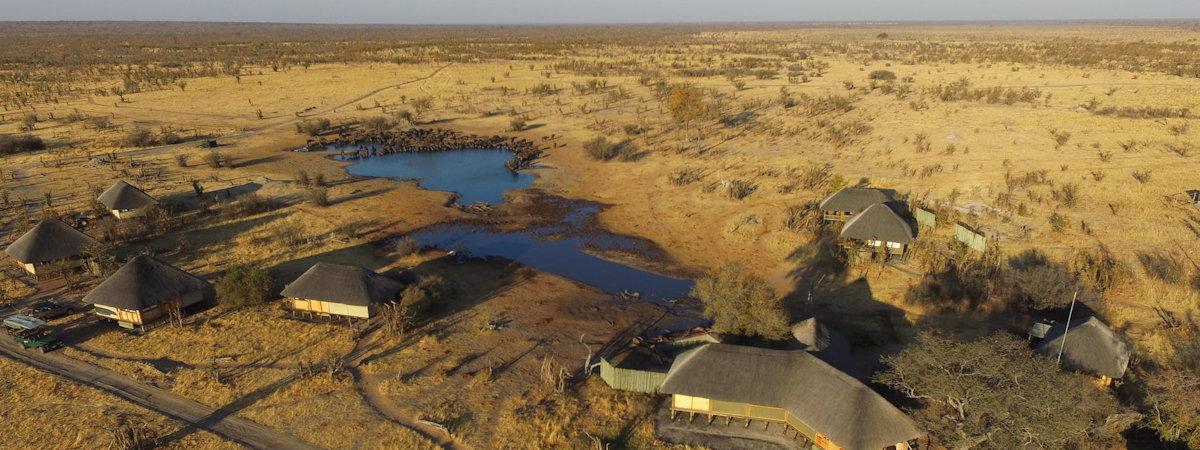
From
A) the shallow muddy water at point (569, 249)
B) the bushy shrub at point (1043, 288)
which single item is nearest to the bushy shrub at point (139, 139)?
the shallow muddy water at point (569, 249)

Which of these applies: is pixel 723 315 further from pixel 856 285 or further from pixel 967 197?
pixel 967 197

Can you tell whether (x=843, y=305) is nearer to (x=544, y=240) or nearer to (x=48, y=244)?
(x=544, y=240)

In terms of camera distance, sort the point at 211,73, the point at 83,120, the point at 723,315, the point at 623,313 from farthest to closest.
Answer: the point at 211,73 → the point at 83,120 → the point at 623,313 → the point at 723,315

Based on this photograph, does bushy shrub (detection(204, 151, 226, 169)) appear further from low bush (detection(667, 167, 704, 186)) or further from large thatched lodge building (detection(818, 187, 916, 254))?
large thatched lodge building (detection(818, 187, 916, 254))

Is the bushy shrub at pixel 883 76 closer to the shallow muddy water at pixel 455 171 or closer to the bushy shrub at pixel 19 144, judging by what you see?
the shallow muddy water at pixel 455 171

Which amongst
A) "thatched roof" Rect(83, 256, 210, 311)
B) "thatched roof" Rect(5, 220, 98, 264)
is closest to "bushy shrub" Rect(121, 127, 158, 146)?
"thatched roof" Rect(5, 220, 98, 264)

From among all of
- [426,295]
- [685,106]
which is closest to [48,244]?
[426,295]

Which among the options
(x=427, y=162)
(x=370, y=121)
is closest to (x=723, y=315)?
(x=427, y=162)
